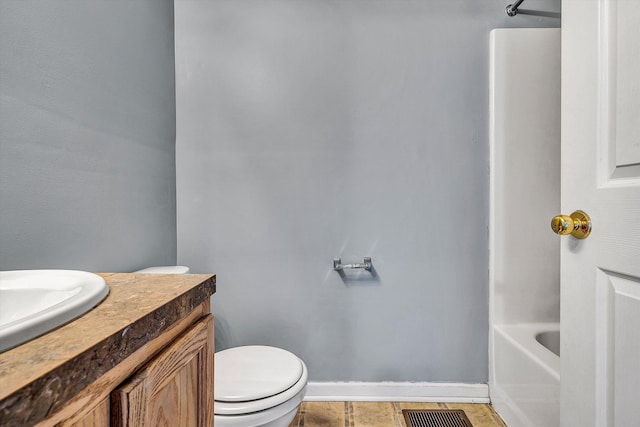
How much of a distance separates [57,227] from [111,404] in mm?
771

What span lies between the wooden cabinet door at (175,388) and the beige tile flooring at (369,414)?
950mm

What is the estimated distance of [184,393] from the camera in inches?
23.7

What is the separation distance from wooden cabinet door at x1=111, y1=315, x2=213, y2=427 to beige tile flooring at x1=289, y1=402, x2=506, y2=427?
950 millimetres

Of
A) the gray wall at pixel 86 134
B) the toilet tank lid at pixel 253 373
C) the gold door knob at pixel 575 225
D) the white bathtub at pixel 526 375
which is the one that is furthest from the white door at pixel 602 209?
the gray wall at pixel 86 134

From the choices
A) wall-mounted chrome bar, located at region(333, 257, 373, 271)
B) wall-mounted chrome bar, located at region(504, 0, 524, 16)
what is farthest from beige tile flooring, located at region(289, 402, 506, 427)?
wall-mounted chrome bar, located at region(504, 0, 524, 16)

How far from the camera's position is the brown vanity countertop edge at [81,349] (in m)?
Result: 0.29

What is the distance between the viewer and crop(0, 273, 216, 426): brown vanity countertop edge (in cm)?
29

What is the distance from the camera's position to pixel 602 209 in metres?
0.74

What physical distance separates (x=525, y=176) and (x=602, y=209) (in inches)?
34.9

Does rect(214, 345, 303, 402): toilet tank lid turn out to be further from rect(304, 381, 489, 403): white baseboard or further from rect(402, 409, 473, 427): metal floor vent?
rect(402, 409, 473, 427): metal floor vent

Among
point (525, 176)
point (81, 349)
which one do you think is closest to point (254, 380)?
point (81, 349)

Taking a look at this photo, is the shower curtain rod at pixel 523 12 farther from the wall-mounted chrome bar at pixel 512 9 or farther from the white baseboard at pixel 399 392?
the white baseboard at pixel 399 392

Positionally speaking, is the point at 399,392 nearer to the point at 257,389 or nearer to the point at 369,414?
the point at 369,414

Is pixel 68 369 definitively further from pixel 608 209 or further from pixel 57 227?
pixel 608 209
